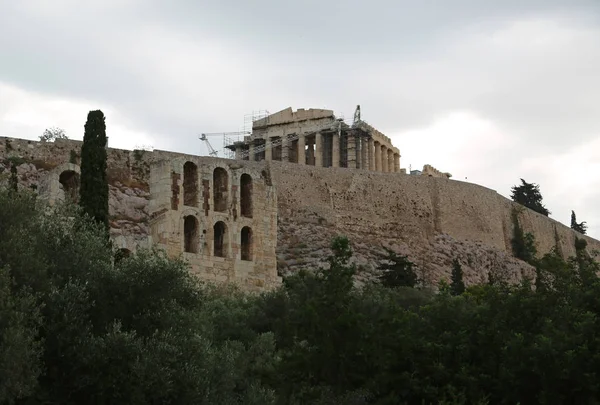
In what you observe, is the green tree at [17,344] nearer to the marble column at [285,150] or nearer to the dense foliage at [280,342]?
the dense foliage at [280,342]

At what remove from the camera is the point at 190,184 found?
43438 millimetres

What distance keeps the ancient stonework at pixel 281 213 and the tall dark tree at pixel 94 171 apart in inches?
78.5

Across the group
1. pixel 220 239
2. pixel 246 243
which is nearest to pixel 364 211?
pixel 246 243

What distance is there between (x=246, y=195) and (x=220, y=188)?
3.43 feet

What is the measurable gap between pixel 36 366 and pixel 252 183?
23.5 m

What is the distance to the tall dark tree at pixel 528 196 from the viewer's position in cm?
7819

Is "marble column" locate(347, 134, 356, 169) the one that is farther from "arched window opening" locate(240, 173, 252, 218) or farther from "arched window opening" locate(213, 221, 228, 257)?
"arched window opening" locate(213, 221, 228, 257)

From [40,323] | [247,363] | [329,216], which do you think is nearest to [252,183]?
[329,216]

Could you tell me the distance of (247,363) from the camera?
1166 inches

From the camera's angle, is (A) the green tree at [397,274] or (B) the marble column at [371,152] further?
(B) the marble column at [371,152]

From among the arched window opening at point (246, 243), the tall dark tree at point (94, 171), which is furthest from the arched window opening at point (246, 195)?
the tall dark tree at point (94, 171)

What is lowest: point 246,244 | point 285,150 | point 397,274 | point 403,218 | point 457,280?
point 457,280

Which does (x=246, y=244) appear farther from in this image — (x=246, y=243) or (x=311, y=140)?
(x=311, y=140)

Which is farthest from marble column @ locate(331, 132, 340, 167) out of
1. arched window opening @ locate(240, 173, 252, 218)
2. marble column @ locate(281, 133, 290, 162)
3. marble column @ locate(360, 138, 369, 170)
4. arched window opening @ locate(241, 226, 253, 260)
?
arched window opening @ locate(241, 226, 253, 260)
